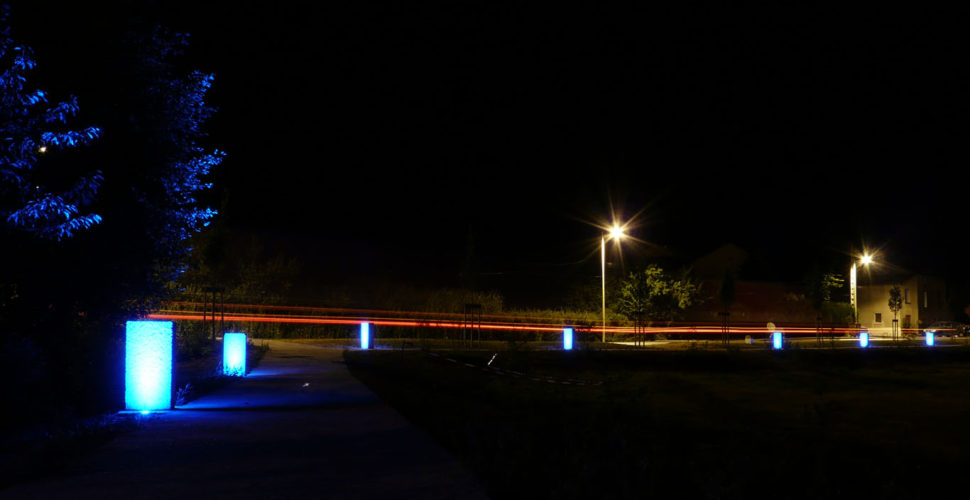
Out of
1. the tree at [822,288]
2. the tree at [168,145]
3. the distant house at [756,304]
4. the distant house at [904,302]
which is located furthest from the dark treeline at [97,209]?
the distant house at [904,302]

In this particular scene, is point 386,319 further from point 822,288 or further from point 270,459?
point 822,288

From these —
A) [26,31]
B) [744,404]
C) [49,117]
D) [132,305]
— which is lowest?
[744,404]

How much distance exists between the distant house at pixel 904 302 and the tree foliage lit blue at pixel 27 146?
7975cm

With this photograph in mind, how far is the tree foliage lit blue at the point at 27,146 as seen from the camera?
11055 mm

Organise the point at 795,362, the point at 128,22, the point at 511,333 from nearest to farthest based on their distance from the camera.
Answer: the point at 128,22, the point at 795,362, the point at 511,333

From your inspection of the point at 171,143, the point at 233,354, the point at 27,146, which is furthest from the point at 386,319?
the point at 27,146

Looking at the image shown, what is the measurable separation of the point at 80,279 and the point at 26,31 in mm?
3672

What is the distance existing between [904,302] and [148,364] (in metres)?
84.8

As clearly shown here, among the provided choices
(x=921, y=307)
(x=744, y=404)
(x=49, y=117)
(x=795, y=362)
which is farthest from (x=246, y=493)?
(x=921, y=307)

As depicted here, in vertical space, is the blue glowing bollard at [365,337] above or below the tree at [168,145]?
below

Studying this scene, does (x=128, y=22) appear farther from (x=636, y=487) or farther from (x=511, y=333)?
(x=511, y=333)

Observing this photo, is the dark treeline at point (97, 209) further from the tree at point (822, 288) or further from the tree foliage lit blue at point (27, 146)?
the tree at point (822, 288)

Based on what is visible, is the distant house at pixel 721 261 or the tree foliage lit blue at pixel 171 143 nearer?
the tree foliage lit blue at pixel 171 143

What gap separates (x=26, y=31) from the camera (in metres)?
12.7
